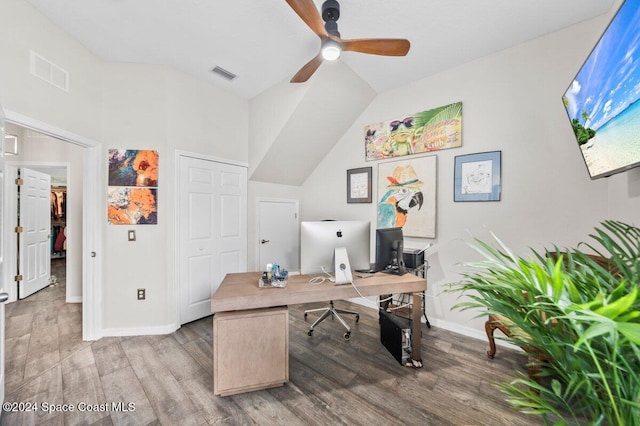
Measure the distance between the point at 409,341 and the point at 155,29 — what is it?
3630 millimetres

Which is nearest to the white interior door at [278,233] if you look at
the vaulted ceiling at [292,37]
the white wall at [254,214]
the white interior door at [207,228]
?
the white wall at [254,214]

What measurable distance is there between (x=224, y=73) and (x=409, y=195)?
8.94 ft

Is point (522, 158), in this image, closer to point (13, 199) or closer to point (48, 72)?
point (48, 72)

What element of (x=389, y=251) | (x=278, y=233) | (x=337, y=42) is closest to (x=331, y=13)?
(x=337, y=42)

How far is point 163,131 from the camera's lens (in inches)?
105

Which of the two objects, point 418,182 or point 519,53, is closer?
point 519,53

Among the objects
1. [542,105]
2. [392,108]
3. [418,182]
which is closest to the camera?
[542,105]

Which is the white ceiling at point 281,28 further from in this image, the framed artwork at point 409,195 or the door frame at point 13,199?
the door frame at point 13,199

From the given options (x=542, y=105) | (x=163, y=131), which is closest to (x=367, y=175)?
(x=542, y=105)

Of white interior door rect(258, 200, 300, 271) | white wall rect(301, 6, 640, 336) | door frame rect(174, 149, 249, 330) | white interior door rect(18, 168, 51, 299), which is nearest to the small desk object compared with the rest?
door frame rect(174, 149, 249, 330)

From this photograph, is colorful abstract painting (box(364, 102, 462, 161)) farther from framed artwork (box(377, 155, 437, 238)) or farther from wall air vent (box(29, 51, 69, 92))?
wall air vent (box(29, 51, 69, 92))

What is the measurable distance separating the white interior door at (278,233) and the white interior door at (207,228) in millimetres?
305

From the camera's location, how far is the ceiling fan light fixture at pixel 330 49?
1.84 metres

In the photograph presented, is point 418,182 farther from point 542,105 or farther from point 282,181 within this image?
point 282,181
